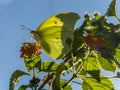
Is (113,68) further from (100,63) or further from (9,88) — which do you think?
(9,88)

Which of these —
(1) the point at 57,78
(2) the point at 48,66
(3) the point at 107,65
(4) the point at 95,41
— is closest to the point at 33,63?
(2) the point at 48,66

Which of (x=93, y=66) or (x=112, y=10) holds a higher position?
(x=112, y=10)

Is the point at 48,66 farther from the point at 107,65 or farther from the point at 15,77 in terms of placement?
the point at 107,65

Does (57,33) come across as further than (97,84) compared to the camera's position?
No

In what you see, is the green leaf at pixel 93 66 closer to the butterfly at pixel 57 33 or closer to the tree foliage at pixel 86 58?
the tree foliage at pixel 86 58

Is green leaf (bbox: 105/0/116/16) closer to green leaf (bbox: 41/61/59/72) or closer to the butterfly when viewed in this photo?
the butterfly

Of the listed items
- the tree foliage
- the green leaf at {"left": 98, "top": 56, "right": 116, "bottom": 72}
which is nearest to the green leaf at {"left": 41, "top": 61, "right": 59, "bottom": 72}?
the tree foliage
